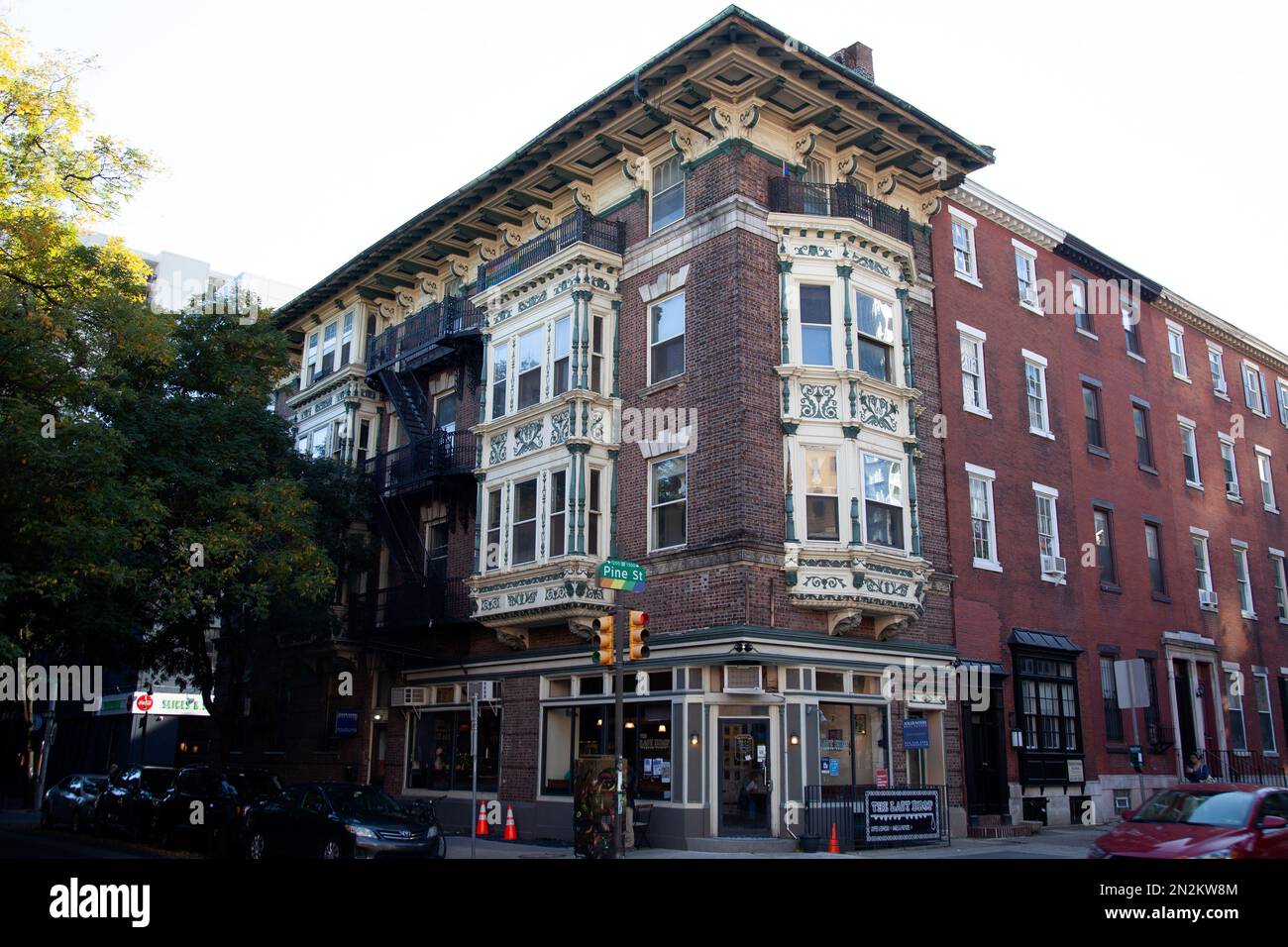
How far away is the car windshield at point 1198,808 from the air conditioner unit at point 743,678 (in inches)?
298

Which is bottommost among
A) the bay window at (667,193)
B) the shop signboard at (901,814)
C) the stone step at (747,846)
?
the stone step at (747,846)

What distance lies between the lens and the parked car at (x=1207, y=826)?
1237cm

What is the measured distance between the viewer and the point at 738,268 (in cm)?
2209

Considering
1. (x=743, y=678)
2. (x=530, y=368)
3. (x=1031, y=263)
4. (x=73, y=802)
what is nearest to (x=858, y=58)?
(x=1031, y=263)

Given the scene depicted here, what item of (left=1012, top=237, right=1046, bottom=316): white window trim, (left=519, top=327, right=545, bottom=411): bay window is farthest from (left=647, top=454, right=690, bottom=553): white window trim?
(left=1012, top=237, right=1046, bottom=316): white window trim

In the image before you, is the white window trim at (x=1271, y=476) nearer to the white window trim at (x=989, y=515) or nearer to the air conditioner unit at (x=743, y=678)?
the white window trim at (x=989, y=515)

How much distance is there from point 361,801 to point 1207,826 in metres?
13.0

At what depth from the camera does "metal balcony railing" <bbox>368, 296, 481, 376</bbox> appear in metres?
29.3

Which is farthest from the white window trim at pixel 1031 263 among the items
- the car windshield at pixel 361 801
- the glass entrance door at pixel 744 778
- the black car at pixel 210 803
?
the black car at pixel 210 803

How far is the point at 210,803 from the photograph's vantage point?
2064 centimetres

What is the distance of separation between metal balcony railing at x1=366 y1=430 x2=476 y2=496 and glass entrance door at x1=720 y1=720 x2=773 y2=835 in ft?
34.3

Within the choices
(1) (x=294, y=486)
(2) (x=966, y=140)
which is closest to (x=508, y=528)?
(1) (x=294, y=486)

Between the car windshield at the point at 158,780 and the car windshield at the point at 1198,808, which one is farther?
the car windshield at the point at 158,780
